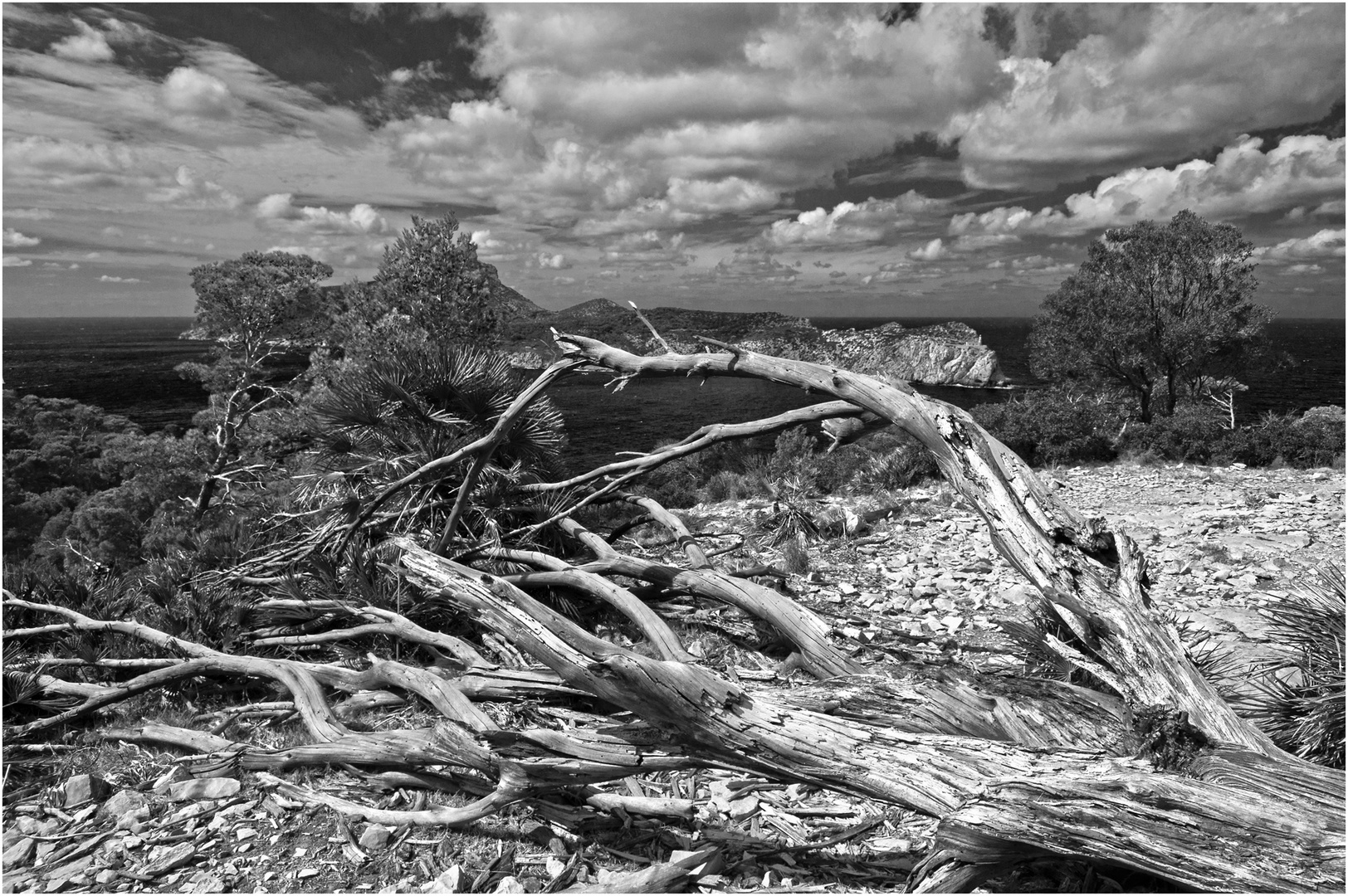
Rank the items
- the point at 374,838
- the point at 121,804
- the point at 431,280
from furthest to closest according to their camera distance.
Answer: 1. the point at 431,280
2. the point at 121,804
3. the point at 374,838

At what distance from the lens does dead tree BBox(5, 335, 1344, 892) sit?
2.39 meters

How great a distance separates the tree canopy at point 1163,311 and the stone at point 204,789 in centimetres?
2543

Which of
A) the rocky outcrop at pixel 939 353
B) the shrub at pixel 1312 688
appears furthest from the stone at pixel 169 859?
the rocky outcrop at pixel 939 353

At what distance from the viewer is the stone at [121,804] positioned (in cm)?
366

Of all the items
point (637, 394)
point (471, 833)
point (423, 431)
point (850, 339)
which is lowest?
point (637, 394)

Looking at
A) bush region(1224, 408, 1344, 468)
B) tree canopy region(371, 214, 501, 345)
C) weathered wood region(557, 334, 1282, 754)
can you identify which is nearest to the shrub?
weathered wood region(557, 334, 1282, 754)

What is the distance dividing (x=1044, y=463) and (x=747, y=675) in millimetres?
12155

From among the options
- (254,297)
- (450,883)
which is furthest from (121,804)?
(254,297)

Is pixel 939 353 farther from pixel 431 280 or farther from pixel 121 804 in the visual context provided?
pixel 121 804

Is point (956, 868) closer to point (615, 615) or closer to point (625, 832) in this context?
point (625, 832)

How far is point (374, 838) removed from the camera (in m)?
3.36

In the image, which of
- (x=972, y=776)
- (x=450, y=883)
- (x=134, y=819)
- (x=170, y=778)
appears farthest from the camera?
(x=170, y=778)

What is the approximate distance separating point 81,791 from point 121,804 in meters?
0.27

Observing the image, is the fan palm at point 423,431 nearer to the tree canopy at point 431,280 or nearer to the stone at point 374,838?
the stone at point 374,838
